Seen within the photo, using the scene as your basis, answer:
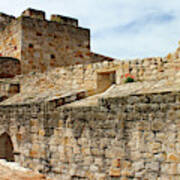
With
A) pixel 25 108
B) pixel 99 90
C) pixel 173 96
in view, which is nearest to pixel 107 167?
pixel 173 96

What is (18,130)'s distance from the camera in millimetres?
7203

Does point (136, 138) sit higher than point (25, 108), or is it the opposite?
point (25, 108)

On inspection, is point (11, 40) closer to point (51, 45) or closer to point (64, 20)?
point (51, 45)

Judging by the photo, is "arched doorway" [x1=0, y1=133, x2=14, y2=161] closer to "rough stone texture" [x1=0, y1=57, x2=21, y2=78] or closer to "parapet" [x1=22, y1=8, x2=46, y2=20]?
"rough stone texture" [x1=0, y1=57, x2=21, y2=78]

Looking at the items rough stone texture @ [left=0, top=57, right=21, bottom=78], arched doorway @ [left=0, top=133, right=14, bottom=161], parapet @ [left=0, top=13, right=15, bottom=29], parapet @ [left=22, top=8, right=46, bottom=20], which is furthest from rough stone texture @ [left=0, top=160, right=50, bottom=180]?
parapet @ [left=0, top=13, right=15, bottom=29]

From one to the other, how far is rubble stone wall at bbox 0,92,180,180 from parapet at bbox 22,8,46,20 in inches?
210

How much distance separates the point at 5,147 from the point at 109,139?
4.06 metres

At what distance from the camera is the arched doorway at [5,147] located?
26.3 feet

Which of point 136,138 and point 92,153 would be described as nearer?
point 136,138

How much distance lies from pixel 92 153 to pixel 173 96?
187cm

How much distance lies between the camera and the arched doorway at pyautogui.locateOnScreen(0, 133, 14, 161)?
26.3 ft

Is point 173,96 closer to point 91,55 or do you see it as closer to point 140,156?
point 140,156

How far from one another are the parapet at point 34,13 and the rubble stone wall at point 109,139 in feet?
17.5

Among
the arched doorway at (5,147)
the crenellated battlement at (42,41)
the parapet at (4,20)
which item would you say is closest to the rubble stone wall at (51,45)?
the crenellated battlement at (42,41)
